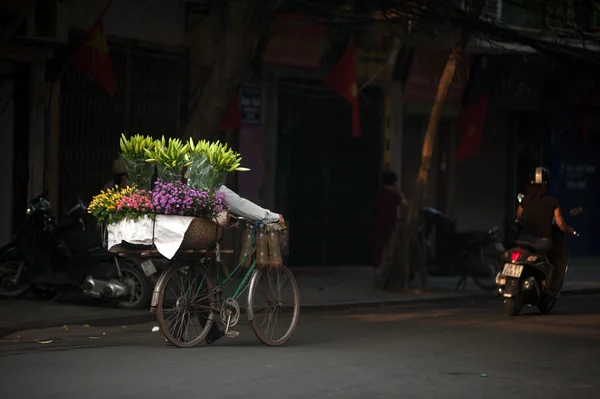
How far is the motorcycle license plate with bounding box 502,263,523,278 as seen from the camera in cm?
1394

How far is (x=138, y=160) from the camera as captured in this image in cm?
1045

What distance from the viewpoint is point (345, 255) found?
22.0m

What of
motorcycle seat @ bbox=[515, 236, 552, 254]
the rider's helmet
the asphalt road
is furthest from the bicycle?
the rider's helmet

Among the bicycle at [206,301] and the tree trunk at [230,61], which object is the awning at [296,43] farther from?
the bicycle at [206,301]

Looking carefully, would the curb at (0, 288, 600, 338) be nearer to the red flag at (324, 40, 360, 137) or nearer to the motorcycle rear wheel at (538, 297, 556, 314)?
the motorcycle rear wheel at (538, 297, 556, 314)

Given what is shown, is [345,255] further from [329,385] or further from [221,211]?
[329,385]

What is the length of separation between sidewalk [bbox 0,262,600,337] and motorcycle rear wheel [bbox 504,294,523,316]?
230 centimetres

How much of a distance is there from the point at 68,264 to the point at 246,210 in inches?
154

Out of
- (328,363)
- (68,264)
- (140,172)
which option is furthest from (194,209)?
(68,264)

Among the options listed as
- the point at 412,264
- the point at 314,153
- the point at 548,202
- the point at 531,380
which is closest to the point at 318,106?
the point at 314,153

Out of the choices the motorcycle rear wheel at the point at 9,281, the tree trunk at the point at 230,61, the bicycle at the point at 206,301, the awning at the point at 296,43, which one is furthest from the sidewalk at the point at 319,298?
the awning at the point at 296,43

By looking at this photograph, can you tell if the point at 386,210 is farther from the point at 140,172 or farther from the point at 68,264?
the point at 140,172

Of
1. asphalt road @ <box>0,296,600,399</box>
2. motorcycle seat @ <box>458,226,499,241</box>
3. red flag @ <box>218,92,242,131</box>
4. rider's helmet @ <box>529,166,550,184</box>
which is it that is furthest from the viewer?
red flag @ <box>218,92,242,131</box>

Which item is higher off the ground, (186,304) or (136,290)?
(186,304)
